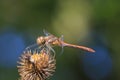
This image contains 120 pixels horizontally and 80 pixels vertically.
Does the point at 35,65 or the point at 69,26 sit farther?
the point at 69,26

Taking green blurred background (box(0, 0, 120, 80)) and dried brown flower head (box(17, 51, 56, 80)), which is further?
green blurred background (box(0, 0, 120, 80))

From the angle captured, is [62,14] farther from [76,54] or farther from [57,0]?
[76,54]

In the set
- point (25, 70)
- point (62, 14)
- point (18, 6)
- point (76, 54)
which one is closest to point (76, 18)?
point (62, 14)

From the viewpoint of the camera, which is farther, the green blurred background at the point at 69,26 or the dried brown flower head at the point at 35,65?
the green blurred background at the point at 69,26
